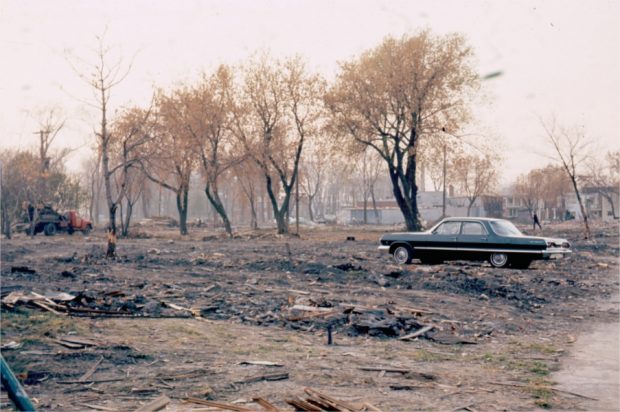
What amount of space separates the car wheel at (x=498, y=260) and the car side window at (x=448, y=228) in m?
1.24

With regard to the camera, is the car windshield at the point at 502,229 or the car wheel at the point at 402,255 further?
the car wheel at the point at 402,255

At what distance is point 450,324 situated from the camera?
11102 millimetres

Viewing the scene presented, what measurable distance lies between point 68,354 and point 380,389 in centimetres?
387

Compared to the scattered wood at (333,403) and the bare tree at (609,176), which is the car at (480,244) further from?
the bare tree at (609,176)

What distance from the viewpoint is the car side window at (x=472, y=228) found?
19719mm

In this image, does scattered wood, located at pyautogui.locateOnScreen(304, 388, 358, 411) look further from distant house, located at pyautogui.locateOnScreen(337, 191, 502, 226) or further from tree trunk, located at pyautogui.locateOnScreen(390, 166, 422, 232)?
distant house, located at pyautogui.locateOnScreen(337, 191, 502, 226)

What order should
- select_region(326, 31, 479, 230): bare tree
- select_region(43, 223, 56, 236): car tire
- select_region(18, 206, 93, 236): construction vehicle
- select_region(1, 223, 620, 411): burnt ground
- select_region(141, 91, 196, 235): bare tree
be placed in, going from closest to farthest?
select_region(1, 223, 620, 411): burnt ground < select_region(326, 31, 479, 230): bare tree < select_region(141, 91, 196, 235): bare tree < select_region(43, 223, 56, 236): car tire < select_region(18, 206, 93, 236): construction vehicle

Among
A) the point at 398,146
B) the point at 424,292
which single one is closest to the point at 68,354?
the point at 424,292

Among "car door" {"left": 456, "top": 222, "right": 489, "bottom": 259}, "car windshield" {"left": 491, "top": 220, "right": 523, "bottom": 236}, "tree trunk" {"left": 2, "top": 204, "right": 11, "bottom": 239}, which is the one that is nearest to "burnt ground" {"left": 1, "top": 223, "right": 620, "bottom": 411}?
"car door" {"left": 456, "top": 222, "right": 489, "bottom": 259}

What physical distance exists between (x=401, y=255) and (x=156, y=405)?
1520 centimetres

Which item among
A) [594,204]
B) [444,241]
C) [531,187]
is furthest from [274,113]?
[594,204]

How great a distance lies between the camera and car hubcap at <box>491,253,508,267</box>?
1948 cm

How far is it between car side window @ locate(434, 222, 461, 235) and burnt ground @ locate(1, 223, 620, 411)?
5.13ft

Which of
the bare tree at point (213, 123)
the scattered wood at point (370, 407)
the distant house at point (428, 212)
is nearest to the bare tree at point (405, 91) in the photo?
the bare tree at point (213, 123)
